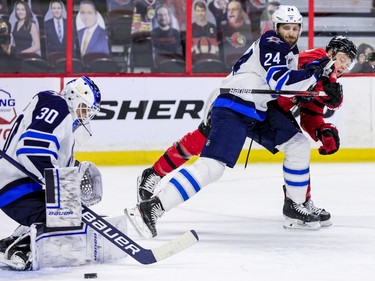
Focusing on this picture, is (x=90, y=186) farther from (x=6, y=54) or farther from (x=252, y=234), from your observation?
(x=6, y=54)

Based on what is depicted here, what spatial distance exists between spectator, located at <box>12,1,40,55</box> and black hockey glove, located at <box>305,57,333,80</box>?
3.25 m

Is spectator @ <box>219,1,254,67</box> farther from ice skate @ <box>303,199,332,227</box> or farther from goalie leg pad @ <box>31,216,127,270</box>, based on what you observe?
goalie leg pad @ <box>31,216,127,270</box>

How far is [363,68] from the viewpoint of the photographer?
299 inches

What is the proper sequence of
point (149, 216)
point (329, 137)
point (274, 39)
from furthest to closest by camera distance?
point (329, 137) → point (274, 39) → point (149, 216)

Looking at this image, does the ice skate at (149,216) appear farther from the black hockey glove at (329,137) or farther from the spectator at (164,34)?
the spectator at (164,34)

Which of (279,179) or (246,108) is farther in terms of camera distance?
(279,179)

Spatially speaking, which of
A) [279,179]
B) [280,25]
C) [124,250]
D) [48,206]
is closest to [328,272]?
[124,250]

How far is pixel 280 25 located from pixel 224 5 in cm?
326

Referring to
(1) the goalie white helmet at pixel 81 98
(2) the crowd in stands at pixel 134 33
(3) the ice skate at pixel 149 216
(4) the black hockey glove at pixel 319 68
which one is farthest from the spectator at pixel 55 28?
(1) the goalie white helmet at pixel 81 98

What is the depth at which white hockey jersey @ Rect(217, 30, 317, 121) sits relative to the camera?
4.22m

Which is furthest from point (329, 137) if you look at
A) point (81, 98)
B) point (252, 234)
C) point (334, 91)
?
point (81, 98)

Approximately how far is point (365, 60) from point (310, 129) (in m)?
2.96

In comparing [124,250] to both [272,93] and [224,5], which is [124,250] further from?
[224,5]

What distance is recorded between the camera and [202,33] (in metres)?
7.53
